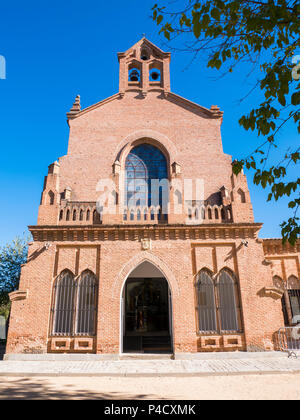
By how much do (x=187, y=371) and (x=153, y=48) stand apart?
18.7 m

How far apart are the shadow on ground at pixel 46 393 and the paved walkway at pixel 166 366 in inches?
44.4

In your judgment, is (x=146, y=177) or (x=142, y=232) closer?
(x=142, y=232)

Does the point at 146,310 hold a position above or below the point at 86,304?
below

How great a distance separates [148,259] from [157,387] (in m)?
5.26

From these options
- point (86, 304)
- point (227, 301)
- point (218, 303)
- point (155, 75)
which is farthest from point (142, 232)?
point (155, 75)

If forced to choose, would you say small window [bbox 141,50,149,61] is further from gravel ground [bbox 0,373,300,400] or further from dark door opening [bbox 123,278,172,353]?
gravel ground [bbox 0,373,300,400]

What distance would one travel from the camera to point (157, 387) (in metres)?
7.54

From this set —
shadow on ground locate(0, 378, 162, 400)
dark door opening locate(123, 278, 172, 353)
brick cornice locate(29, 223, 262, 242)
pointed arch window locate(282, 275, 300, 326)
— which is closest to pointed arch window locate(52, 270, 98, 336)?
brick cornice locate(29, 223, 262, 242)

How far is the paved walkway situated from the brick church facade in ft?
1.42

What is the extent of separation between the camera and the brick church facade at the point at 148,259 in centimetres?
1139

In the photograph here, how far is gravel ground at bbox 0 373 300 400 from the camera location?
6.67 m

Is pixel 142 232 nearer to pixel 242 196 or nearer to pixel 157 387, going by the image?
pixel 242 196

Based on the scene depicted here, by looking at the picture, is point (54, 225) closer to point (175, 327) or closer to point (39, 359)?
point (39, 359)

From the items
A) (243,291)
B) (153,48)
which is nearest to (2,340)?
(243,291)
